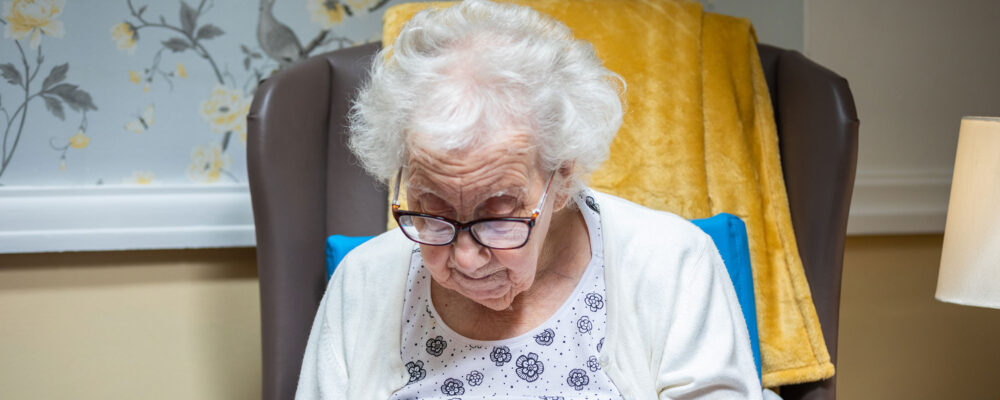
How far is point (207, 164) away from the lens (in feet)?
6.40

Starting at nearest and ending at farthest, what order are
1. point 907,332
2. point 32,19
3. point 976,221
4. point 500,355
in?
1. point 500,355
2. point 976,221
3. point 32,19
4. point 907,332

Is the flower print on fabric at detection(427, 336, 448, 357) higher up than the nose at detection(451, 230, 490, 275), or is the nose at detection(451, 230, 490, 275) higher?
the nose at detection(451, 230, 490, 275)

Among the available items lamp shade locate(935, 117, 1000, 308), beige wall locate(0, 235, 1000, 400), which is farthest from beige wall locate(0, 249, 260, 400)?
lamp shade locate(935, 117, 1000, 308)

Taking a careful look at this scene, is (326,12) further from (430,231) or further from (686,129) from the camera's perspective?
(430,231)

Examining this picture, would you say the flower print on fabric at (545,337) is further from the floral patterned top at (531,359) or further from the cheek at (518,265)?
the cheek at (518,265)

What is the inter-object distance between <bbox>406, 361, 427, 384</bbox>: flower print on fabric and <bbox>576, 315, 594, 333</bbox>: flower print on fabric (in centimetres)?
26

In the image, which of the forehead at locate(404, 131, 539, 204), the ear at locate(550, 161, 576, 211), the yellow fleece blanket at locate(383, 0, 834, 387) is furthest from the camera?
the yellow fleece blanket at locate(383, 0, 834, 387)

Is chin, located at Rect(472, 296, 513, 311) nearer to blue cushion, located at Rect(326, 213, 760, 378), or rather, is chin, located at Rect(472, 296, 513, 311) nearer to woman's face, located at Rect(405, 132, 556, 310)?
woman's face, located at Rect(405, 132, 556, 310)

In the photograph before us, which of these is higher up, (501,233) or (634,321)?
(501,233)

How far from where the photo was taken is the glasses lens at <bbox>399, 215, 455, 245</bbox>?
1156mm

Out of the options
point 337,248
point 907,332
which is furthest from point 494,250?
point 907,332

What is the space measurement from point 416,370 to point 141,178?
3.02 feet

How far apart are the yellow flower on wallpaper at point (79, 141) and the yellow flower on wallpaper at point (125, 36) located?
0.21 metres

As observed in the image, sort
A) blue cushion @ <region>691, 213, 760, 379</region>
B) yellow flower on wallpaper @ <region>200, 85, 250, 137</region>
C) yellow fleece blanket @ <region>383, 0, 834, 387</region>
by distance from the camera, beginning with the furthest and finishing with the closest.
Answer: yellow flower on wallpaper @ <region>200, 85, 250, 137</region> < yellow fleece blanket @ <region>383, 0, 834, 387</region> < blue cushion @ <region>691, 213, 760, 379</region>
